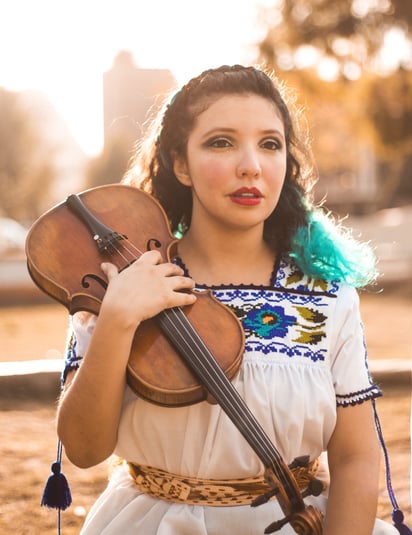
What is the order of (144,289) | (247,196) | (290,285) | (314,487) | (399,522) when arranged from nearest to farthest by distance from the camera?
(314,487)
(144,289)
(247,196)
(290,285)
(399,522)

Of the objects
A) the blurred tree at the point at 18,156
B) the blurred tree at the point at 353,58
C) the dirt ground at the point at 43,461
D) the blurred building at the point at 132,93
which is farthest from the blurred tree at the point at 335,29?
the blurred tree at the point at 18,156

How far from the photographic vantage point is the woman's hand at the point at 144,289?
1.75m

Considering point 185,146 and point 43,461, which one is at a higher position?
point 185,146

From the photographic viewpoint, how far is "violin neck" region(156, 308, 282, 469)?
164cm

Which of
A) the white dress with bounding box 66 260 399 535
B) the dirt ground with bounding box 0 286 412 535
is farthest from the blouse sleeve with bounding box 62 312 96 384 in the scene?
the dirt ground with bounding box 0 286 412 535

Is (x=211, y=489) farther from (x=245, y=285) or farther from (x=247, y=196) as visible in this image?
(x=247, y=196)

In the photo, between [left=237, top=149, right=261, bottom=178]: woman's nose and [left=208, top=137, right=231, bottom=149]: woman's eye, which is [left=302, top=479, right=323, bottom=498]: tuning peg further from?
[left=208, top=137, right=231, bottom=149]: woman's eye

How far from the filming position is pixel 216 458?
187 centimetres

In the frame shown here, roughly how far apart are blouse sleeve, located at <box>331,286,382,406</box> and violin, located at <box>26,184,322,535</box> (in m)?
0.32

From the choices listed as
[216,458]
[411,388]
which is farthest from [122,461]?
[411,388]

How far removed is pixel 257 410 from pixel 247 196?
55cm

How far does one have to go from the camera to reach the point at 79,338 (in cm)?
200

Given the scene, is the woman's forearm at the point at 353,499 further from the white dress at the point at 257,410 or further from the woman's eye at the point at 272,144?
the woman's eye at the point at 272,144

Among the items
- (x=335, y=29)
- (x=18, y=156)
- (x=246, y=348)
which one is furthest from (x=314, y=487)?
(x=18, y=156)
